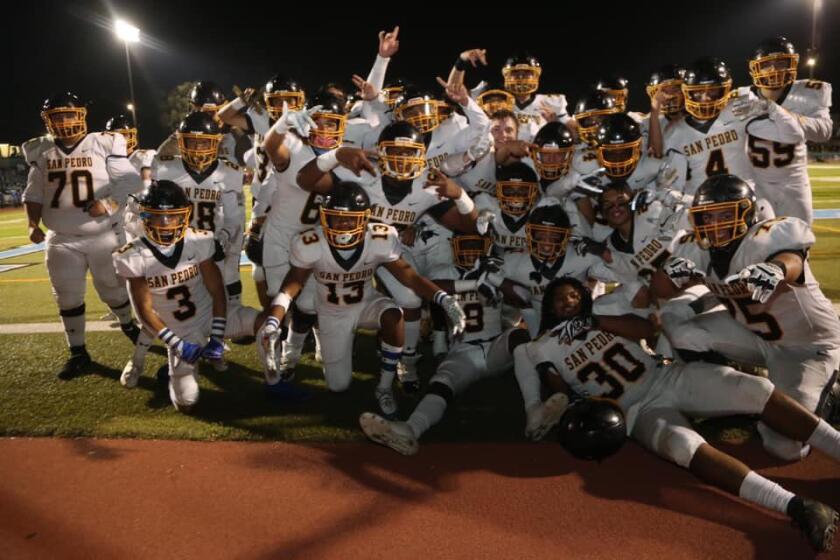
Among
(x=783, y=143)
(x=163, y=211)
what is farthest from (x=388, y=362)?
(x=783, y=143)

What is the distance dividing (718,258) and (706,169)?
2234 mm

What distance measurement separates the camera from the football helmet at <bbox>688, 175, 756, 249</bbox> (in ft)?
12.8

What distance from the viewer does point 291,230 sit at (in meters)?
5.90

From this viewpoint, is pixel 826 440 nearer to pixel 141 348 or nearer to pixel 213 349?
pixel 213 349

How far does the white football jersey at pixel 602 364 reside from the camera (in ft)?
13.7

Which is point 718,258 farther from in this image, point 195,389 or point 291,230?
point 195,389

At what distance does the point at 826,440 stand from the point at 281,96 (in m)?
5.76

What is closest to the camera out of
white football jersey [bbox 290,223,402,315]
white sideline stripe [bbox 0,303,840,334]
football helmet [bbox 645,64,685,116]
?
white football jersey [bbox 290,223,402,315]

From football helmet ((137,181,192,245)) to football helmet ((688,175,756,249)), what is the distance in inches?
158

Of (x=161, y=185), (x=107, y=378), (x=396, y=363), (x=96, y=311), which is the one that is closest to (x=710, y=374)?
(x=396, y=363)

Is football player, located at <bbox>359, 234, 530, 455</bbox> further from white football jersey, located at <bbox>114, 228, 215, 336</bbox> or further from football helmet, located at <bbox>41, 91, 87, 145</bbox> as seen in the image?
football helmet, located at <bbox>41, 91, 87, 145</bbox>

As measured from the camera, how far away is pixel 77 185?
20.7ft

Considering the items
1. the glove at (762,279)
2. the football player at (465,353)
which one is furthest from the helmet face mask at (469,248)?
the glove at (762,279)

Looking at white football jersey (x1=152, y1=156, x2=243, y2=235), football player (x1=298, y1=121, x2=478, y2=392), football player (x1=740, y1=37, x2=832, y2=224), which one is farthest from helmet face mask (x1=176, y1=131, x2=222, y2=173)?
football player (x1=740, y1=37, x2=832, y2=224)
